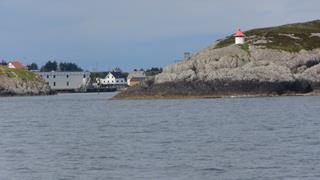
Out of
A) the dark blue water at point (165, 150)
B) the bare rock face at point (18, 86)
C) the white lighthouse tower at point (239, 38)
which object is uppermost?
the white lighthouse tower at point (239, 38)

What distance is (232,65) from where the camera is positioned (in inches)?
4429

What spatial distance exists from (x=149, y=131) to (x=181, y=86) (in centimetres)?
6321

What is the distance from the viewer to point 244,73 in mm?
108938

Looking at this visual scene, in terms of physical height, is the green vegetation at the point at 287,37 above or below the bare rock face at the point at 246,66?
above

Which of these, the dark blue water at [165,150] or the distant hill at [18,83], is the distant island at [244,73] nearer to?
the dark blue water at [165,150]

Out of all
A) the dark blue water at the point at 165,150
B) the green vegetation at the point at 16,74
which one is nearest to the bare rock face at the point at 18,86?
the green vegetation at the point at 16,74

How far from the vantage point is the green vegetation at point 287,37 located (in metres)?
121

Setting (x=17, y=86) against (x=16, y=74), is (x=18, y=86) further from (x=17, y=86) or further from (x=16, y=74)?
(x=16, y=74)

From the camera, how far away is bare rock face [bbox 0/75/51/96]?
185 meters

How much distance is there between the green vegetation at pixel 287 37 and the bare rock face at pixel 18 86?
63.9 metres

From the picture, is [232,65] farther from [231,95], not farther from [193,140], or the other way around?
[193,140]

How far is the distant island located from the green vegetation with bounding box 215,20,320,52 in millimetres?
148

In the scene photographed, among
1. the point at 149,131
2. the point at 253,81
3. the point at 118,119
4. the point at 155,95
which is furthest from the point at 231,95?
the point at 149,131

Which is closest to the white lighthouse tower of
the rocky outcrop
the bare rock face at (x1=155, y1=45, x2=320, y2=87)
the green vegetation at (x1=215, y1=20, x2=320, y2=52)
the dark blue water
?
the green vegetation at (x1=215, y1=20, x2=320, y2=52)
